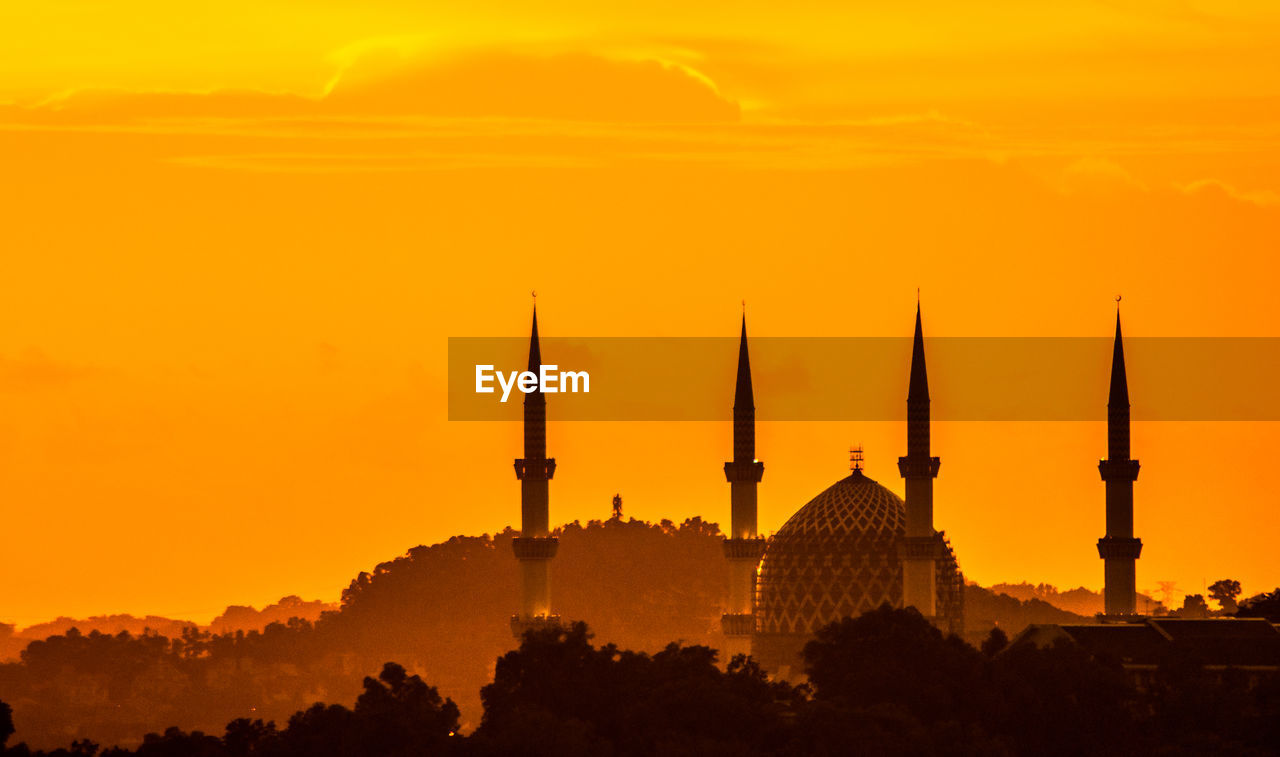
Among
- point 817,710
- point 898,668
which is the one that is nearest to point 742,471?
point 898,668

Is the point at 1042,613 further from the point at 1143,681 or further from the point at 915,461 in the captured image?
the point at 1143,681

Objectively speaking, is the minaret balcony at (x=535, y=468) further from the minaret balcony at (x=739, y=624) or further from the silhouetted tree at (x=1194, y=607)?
the silhouetted tree at (x=1194, y=607)

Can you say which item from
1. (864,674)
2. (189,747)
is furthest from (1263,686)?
(189,747)

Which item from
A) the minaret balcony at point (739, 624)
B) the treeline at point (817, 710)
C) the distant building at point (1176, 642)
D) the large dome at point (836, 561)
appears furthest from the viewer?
the large dome at point (836, 561)

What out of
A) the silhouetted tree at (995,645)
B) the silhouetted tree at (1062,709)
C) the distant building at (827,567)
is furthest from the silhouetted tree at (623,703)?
the distant building at (827,567)

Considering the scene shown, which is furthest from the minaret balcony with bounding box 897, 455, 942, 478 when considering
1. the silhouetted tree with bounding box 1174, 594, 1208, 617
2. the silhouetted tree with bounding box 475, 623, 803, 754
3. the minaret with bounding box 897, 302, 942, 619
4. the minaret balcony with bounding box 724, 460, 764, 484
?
the silhouetted tree with bounding box 1174, 594, 1208, 617

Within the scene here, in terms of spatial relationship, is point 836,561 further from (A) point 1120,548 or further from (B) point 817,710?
(B) point 817,710
